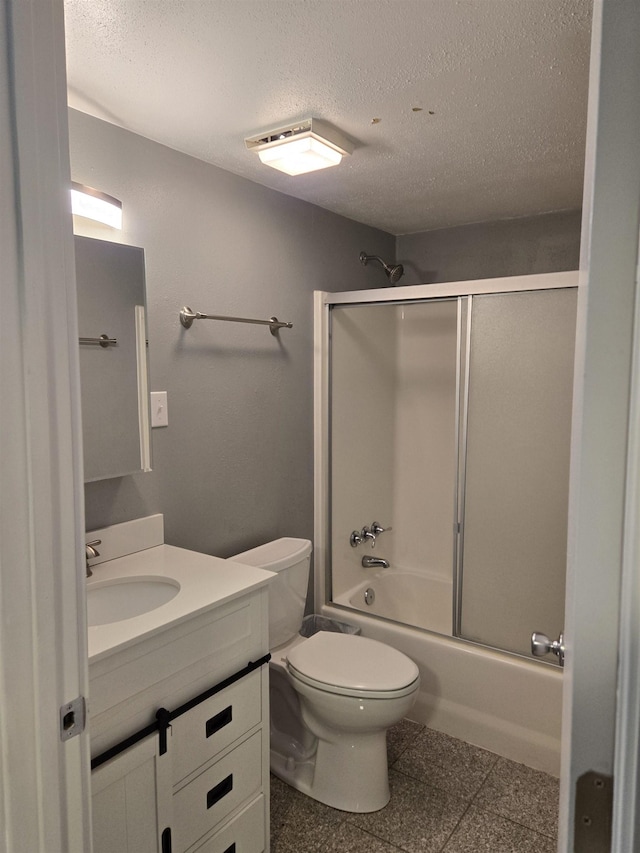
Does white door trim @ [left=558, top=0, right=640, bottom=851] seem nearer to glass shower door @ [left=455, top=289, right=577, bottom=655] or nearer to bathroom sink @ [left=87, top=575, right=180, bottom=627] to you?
bathroom sink @ [left=87, top=575, right=180, bottom=627]

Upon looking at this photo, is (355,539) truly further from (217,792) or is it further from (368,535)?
(217,792)

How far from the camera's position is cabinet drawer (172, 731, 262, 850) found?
5.08 ft

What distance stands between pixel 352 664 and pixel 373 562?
3.65 feet

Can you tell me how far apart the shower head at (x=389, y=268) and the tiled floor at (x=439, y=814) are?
2.40 meters

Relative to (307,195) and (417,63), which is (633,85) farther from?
(307,195)

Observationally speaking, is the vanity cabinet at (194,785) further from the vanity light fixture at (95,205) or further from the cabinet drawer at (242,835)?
the vanity light fixture at (95,205)

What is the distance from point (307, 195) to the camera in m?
2.63

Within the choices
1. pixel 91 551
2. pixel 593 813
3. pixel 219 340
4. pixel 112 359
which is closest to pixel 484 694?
pixel 91 551

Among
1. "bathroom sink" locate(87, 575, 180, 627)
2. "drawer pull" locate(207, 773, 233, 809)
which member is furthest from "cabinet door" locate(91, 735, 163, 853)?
"bathroom sink" locate(87, 575, 180, 627)

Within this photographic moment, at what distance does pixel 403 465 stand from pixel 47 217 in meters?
2.87

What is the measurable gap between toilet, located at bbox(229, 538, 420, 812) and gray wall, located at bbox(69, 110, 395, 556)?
1.01 feet

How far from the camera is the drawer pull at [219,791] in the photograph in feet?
5.33

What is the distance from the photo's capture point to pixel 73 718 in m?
0.90

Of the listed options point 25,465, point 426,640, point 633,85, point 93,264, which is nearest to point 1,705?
point 25,465
